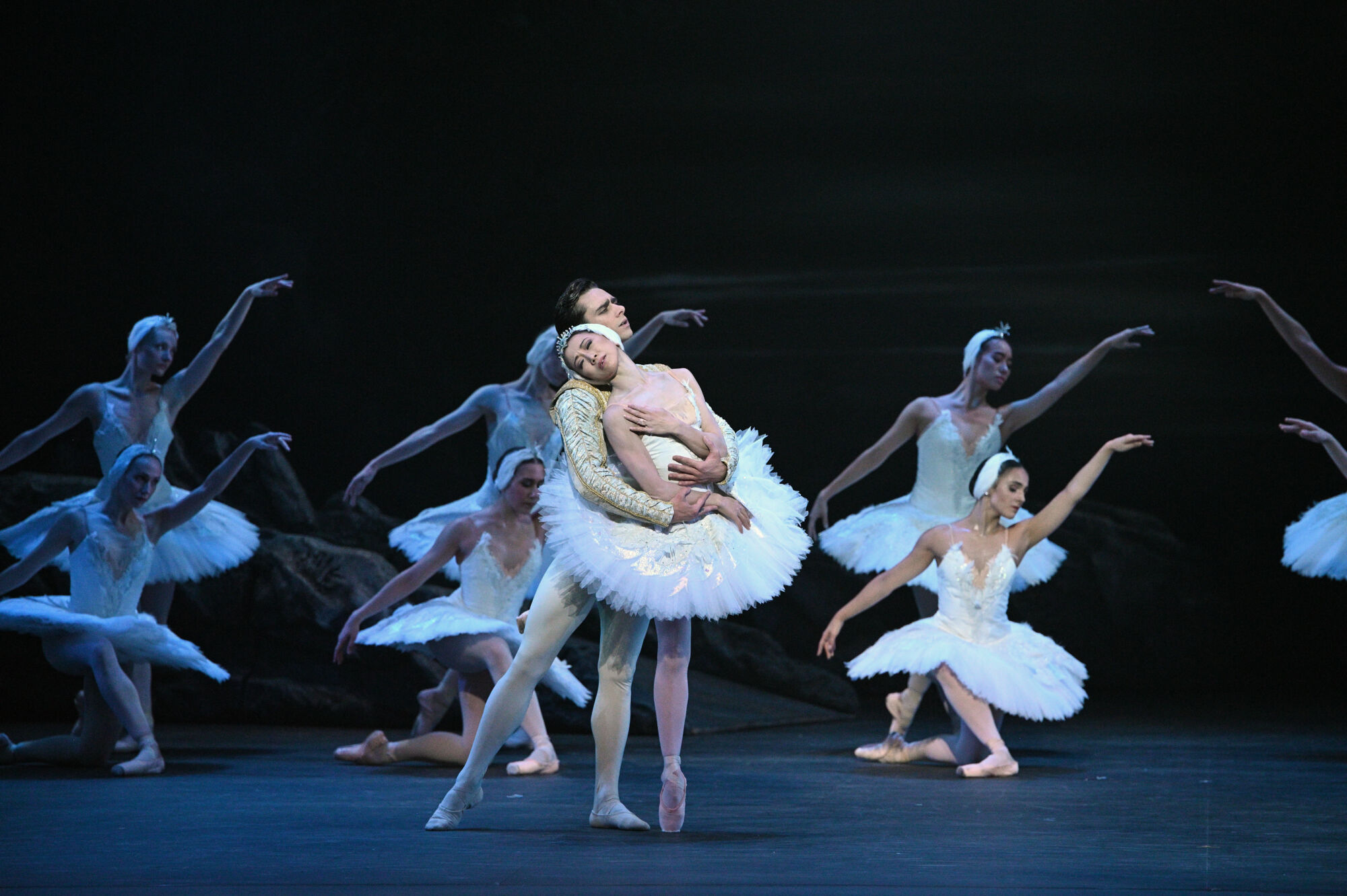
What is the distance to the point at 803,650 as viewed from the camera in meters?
7.27

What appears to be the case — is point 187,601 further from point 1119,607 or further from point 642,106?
point 1119,607

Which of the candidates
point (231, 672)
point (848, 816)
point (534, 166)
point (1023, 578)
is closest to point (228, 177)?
point (534, 166)

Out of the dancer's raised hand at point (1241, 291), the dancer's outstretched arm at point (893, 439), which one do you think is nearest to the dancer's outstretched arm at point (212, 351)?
the dancer's outstretched arm at point (893, 439)

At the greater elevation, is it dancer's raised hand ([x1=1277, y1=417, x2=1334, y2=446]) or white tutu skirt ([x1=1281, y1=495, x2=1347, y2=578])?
dancer's raised hand ([x1=1277, y1=417, x2=1334, y2=446])

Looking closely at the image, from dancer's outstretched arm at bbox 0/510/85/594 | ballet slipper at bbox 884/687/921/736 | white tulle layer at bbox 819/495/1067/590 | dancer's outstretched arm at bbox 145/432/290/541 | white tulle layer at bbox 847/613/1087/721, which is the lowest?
ballet slipper at bbox 884/687/921/736

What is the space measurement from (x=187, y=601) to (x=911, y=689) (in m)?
3.33

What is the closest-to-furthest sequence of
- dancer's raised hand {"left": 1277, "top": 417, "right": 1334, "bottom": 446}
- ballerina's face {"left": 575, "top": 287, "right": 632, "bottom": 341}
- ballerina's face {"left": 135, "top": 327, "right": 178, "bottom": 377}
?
ballerina's face {"left": 575, "top": 287, "right": 632, "bottom": 341}, dancer's raised hand {"left": 1277, "top": 417, "right": 1334, "bottom": 446}, ballerina's face {"left": 135, "top": 327, "right": 178, "bottom": 377}

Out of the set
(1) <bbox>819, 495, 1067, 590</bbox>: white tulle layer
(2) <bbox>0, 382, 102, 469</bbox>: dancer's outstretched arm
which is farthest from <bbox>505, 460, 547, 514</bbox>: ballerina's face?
(2) <bbox>0, 382, 102, 469</bbox>: dancer's outstretched arm

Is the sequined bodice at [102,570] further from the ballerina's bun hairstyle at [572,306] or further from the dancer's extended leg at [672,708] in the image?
the dancer's extended leg at [672,708]

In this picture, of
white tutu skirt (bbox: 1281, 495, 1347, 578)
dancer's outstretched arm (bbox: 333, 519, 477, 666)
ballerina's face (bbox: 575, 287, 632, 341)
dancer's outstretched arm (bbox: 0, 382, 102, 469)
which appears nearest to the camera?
ballerina's face (bbox: 575, 287, 632, 341)

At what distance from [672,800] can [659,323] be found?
2333 mm

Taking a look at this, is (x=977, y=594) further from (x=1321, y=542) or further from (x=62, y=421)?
(x=62, y=421)

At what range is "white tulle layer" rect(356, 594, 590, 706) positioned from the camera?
412cm

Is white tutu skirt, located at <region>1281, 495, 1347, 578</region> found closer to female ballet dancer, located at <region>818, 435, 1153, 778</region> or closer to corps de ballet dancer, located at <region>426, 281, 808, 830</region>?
female ballet dancer, located at <region>818, 435, 1153, 778</region>
